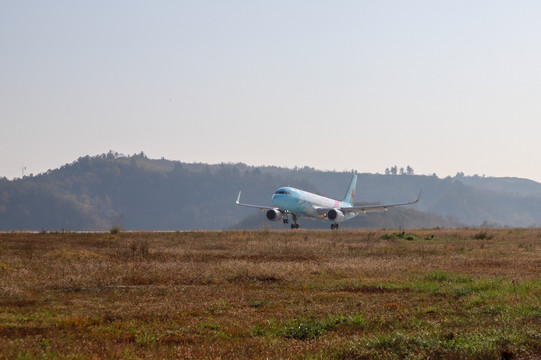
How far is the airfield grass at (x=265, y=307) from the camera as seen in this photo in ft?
40.8

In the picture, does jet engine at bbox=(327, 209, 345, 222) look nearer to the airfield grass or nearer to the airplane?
the airplane

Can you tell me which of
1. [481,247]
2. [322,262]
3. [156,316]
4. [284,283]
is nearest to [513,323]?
[156,316]

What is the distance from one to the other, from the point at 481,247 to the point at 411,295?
2238 cm

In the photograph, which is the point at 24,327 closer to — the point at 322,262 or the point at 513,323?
the point at 513,323

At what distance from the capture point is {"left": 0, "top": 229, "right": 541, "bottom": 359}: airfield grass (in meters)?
12.4

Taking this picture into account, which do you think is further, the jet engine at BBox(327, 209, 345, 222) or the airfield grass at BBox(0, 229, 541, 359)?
the jet engine at BBox(327, 209, 345, 222)

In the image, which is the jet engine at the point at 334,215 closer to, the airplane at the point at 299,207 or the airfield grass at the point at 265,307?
Answer: the airplane at the point at 299,207

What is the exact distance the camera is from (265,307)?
696 inches

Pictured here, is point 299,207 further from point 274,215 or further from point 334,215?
point 334,215

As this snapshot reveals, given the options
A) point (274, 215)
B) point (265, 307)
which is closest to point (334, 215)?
point (274, 215)

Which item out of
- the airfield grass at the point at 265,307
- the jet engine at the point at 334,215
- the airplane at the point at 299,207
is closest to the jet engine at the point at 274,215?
the airplane at the point at 299,207

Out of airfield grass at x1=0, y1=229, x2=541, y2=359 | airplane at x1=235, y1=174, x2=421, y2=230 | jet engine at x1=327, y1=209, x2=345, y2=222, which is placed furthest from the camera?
jet engine at x1=327, y1=209, x2=345, y2=222

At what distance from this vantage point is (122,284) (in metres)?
22.3

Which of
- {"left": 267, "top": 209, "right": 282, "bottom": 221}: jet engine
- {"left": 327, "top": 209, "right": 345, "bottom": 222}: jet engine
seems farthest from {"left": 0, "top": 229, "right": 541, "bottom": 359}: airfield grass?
{"left": 327, "top": 209, "right": 345, "bottom": 222}: jet engine
